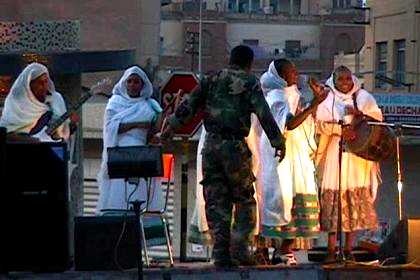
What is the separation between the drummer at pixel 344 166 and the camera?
1038 centimetres

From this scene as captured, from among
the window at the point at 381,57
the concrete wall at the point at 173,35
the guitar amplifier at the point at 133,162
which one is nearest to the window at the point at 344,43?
the concrete wall at the point at 173,35

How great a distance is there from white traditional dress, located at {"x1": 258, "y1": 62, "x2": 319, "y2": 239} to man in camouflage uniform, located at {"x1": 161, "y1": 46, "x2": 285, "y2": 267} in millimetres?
877

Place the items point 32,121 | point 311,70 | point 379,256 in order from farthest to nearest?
point 311,70 < point 379,256 < point 32,121

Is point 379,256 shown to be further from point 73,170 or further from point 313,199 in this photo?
point 73,170

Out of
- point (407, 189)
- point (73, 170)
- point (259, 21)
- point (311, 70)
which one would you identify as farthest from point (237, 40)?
point (73, 170)

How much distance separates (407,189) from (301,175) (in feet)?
51.1

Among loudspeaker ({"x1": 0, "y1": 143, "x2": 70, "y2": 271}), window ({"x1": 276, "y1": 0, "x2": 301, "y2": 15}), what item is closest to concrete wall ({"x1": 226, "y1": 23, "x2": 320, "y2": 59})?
window ({"x1": 276, "y1": 0, "x2": 301, "y2": 15})

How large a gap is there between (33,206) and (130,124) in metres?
1.76

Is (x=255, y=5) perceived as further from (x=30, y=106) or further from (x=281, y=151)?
(x=281, y=151)

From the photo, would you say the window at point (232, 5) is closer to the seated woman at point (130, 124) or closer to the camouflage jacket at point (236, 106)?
the seated woman at point (130, 124)

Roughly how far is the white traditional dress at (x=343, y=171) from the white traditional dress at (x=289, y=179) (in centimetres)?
16

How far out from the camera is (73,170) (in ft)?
35.1

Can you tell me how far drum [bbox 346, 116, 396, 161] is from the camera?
10.3m

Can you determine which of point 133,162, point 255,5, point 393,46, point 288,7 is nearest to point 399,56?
point 393,46
